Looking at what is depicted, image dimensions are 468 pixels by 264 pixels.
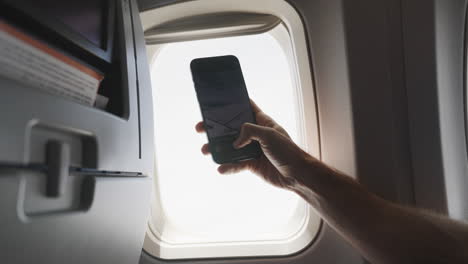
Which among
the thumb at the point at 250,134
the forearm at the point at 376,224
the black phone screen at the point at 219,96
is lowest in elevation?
the forearm at the point at 376,224

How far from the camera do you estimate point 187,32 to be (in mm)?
993

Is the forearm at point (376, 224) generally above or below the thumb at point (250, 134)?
below

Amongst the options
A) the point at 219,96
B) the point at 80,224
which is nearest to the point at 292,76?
the point at 219,96

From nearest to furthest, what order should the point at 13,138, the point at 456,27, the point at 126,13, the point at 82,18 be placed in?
the point at 13,138, the point at 82,18, the point at 126,13, the point at 456,27

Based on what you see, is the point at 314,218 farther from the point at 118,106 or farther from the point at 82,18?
the point at 82,18

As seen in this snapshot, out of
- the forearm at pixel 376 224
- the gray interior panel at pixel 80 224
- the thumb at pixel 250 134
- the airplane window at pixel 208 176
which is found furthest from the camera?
the airplane window at pixel 208 176

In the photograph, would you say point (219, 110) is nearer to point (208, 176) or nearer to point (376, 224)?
point (208, 176)

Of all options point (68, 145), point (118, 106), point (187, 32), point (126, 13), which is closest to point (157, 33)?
point (187, 32)

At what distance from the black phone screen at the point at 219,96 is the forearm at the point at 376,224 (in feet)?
0.73

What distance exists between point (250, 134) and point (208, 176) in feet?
1.13

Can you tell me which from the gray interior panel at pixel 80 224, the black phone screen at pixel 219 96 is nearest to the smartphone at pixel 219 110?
the black phone screen at pixel 219 96

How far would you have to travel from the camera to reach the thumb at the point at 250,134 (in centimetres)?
81

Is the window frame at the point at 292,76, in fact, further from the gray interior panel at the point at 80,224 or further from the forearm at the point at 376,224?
the gray interior panel at the point at 80,224

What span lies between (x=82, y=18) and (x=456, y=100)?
86cm
